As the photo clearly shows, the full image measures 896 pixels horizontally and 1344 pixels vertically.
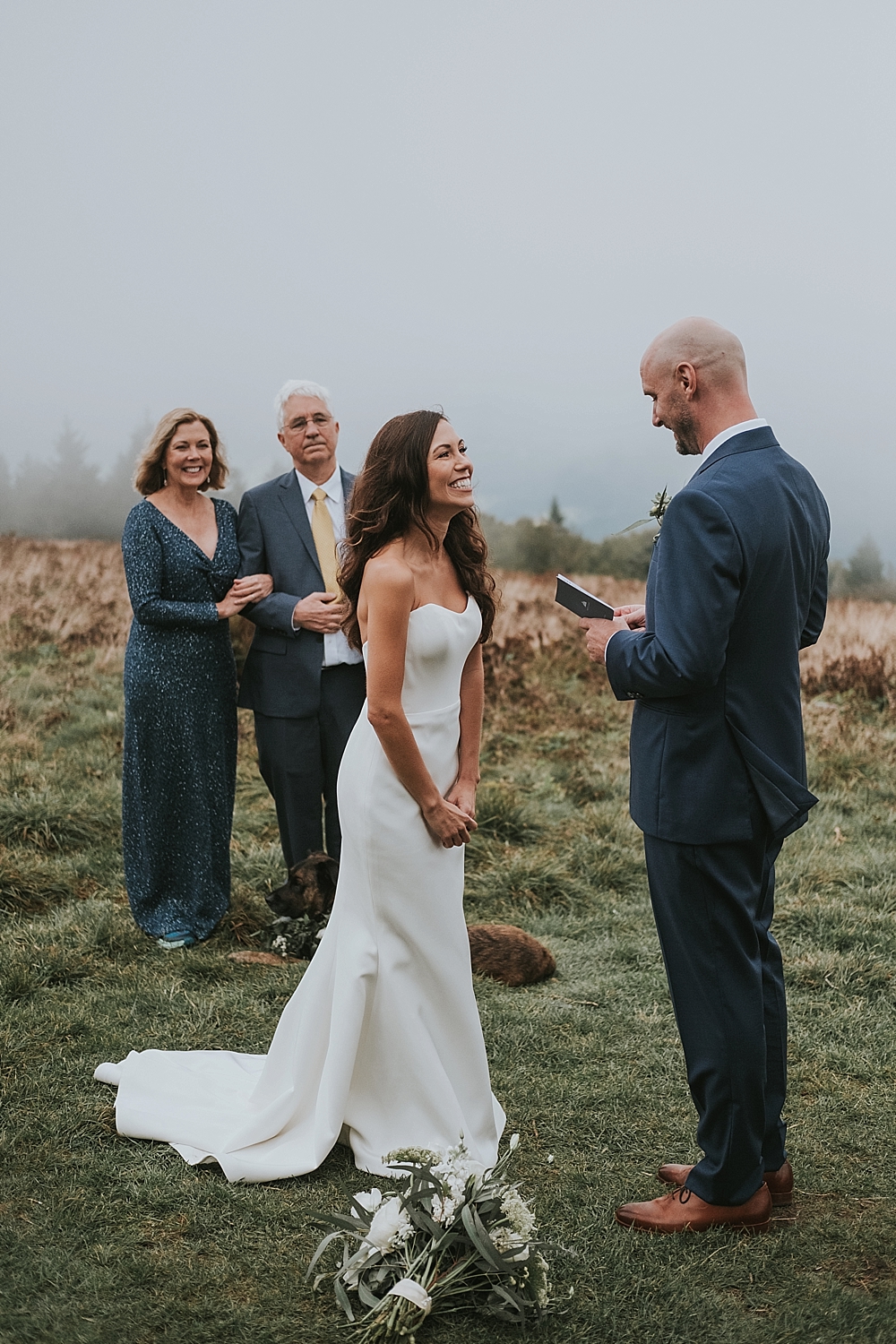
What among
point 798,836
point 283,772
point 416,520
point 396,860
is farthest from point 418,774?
point 798,836

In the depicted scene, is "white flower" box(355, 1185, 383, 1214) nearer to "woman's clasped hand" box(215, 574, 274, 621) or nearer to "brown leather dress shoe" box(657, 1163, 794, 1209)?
"brown leather dress shoe" box(657, 1163, 794, 1209)

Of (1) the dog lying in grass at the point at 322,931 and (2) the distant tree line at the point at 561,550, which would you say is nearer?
(1) the dog lying in grass at the point at 322,931

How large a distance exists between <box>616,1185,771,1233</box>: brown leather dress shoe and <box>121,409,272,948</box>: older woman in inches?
120

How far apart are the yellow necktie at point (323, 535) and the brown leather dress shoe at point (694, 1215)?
3.43m

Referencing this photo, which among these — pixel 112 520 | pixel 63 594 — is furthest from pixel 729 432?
pixel 112 520

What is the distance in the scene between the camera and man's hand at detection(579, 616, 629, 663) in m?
3.35

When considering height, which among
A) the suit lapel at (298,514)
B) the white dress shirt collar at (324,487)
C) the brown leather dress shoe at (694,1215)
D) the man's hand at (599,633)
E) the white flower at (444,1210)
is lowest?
the brown leather dress shoe at (694,1215)

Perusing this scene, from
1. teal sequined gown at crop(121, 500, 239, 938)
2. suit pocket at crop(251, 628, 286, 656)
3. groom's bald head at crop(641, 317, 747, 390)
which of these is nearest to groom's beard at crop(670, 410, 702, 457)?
groom's bald head at crop(641, 317, 747, 390)

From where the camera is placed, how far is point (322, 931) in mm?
5918

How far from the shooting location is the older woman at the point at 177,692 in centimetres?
594

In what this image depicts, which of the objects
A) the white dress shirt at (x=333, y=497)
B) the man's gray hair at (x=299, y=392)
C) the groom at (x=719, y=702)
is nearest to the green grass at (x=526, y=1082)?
the groom at (x=719, y=702)

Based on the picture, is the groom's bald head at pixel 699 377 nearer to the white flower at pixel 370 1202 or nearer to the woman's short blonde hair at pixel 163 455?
the white flower at pixel 370 1202

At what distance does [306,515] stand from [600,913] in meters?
2.71

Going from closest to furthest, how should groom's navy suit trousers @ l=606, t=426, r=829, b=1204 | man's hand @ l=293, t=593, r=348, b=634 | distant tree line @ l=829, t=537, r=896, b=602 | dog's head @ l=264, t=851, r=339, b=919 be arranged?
groom's navy suit trousers @ l=606, t=426, r=829, b=1204 < man's hand @ l=293, t=593, r=348, b=634 < dog's head @ l=264, t=851, r=339, b=919 < distant tree line @ l=829, t=537, r=896, b=602
